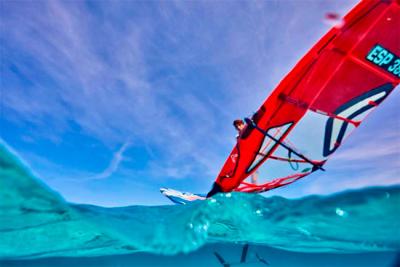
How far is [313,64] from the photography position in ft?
A: 18.3

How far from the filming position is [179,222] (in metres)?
7.38

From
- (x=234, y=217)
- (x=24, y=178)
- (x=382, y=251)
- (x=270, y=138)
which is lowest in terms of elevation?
(x=382, y=251)

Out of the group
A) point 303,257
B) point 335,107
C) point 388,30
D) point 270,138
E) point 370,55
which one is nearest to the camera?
point 388,30

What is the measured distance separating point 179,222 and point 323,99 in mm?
5408

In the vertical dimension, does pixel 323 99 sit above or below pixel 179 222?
above

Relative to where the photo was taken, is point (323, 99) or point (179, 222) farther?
point (179, 222)

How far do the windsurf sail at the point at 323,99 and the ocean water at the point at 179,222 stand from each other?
990 mm

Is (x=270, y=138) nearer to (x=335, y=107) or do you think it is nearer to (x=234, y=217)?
(x=335, y=107)

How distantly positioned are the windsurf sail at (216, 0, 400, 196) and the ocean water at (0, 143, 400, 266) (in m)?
0.99

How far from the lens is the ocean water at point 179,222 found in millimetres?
6668

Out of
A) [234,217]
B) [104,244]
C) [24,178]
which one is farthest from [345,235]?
[24,178]

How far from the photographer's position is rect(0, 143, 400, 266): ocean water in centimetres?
667

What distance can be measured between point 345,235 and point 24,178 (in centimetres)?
1160

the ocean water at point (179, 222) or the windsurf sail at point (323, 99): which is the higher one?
the windsurf sail at point (323, 99)
